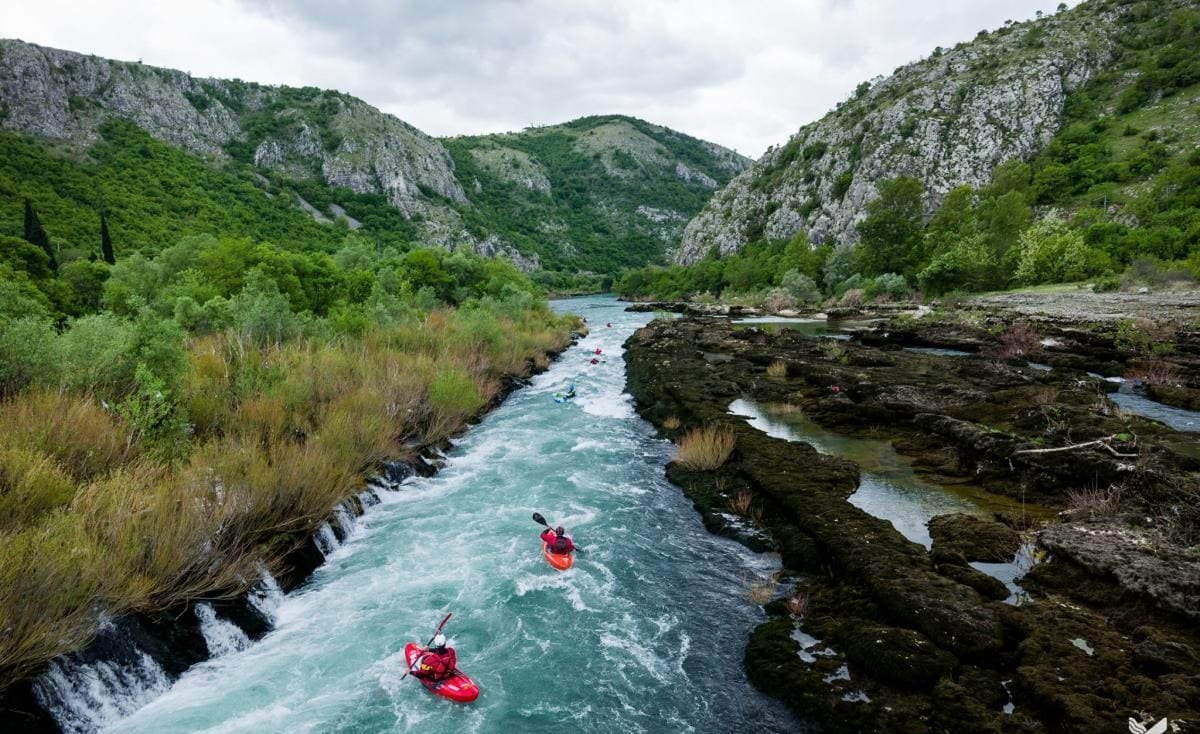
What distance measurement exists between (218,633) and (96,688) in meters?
1.70

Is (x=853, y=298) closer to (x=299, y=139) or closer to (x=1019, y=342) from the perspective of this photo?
(x=1019, y=342)

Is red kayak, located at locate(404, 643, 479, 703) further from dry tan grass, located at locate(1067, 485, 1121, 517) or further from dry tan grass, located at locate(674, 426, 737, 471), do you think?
dry tan grass, located at locate(1067, 485, 1121, 517)

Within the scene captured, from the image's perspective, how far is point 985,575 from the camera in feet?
25.7

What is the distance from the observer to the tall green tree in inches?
2753

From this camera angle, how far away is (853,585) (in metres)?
8.42

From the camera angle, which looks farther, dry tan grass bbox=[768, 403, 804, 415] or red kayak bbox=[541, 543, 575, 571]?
dry tan grass bbox=[768, 403, 804, 415]

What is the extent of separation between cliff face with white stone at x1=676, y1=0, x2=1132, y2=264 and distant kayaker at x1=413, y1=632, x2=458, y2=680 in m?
101

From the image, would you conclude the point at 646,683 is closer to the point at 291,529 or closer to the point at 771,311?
the point at 291,529

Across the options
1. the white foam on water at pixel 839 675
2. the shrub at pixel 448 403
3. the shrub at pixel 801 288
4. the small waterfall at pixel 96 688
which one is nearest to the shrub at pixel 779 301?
the shrub at pixel 801 288

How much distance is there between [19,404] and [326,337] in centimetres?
1360

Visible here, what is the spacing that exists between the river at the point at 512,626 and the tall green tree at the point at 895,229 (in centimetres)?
6927

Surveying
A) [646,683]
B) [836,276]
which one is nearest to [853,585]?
[646,683]

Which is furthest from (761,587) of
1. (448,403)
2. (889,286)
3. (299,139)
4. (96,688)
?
(299,139)

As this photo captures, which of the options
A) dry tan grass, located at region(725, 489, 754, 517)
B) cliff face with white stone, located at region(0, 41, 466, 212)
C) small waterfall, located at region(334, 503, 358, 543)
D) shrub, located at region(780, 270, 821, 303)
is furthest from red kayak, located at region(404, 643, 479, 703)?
cliff face with white stone, located at region(0, 41, 466, 212)
